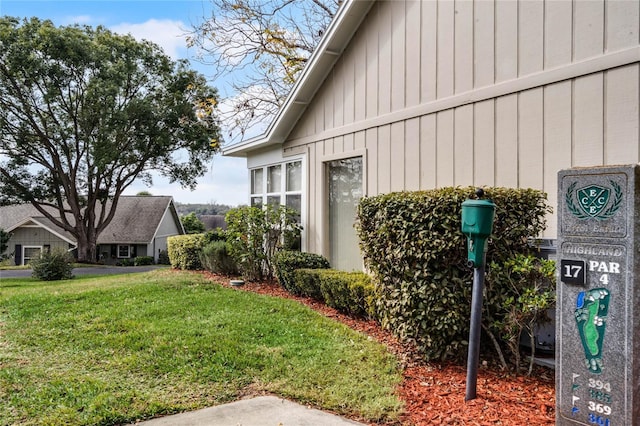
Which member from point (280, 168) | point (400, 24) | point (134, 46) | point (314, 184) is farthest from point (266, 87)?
point (134, 46)

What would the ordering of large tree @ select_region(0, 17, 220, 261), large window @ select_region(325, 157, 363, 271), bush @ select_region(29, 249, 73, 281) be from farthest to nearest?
large tree @ select_region(0, 17, 220, 261), bush @ select_region(29, 249, 73, 281), large window @ select_region(325, 157, 363, 271)

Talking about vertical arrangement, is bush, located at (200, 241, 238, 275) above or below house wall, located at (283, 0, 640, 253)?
below

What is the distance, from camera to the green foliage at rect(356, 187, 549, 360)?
14.3ft

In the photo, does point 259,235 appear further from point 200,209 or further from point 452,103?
point 200,209

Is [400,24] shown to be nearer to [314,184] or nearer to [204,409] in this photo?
[314,184]

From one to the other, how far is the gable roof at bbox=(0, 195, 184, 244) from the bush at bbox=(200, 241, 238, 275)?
2778 centimetres

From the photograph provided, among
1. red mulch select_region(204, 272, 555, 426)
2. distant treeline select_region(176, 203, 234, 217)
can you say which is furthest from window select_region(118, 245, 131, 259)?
red mulch select_region(204, 272, 555, 426)

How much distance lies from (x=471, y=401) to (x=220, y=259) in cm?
794

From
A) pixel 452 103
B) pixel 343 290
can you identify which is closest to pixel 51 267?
pixel 343 290

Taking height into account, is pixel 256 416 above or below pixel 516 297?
below

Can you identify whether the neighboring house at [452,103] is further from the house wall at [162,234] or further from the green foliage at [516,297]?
the house wall at [162,234]

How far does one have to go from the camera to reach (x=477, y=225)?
3.54 m

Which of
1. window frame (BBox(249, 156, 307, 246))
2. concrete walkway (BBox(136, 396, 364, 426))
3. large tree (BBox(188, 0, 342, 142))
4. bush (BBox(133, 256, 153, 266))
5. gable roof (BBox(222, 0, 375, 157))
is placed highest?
large tree (BBox(188, 0, 342, 142))

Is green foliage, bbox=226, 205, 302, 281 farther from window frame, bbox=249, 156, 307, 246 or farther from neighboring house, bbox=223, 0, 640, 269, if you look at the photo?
neighboring house, bbox=223, 0, 640, 269
